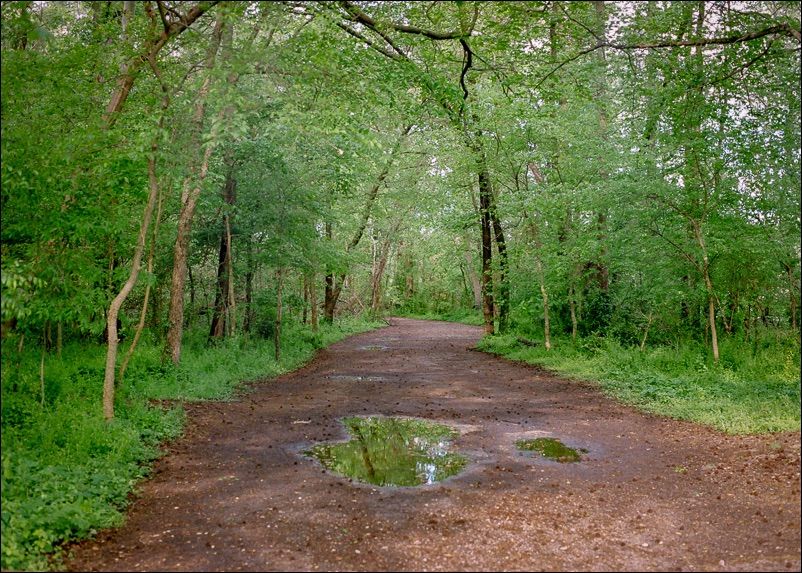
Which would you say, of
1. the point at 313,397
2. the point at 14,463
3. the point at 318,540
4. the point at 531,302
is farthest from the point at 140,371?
the point at 531,302

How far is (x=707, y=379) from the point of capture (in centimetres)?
1185

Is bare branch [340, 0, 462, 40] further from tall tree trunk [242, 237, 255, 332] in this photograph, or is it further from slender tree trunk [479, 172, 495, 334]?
slender tree trunk [479, 172, 495, 334]

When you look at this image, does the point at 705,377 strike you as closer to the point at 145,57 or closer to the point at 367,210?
the point at 145,57

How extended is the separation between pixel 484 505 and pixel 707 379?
7.61m

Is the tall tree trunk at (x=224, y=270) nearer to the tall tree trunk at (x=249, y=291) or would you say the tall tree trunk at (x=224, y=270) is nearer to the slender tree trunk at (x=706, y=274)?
the tall tree trunk at (x=249, y=291)

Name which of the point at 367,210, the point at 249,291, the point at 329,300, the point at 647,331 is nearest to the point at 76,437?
the point at 249,291

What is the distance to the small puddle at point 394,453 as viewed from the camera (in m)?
7.26

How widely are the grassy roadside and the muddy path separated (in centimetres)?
31

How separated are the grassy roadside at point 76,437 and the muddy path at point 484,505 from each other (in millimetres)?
312

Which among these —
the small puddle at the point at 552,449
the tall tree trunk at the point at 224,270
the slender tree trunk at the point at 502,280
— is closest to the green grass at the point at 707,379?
the small puddle at the point at 552,449

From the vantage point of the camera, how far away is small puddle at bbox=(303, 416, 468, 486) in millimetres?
7262

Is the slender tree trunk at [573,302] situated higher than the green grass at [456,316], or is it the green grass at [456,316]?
the slender tree trunk at [573,302]

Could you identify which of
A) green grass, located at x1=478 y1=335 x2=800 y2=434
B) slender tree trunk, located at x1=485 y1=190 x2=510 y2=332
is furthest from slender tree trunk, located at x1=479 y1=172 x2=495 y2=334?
green grass, located at x1=478 y1=335 x2=800 y2=434

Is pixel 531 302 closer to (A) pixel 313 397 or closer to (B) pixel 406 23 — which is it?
(A) pixel 313 397
